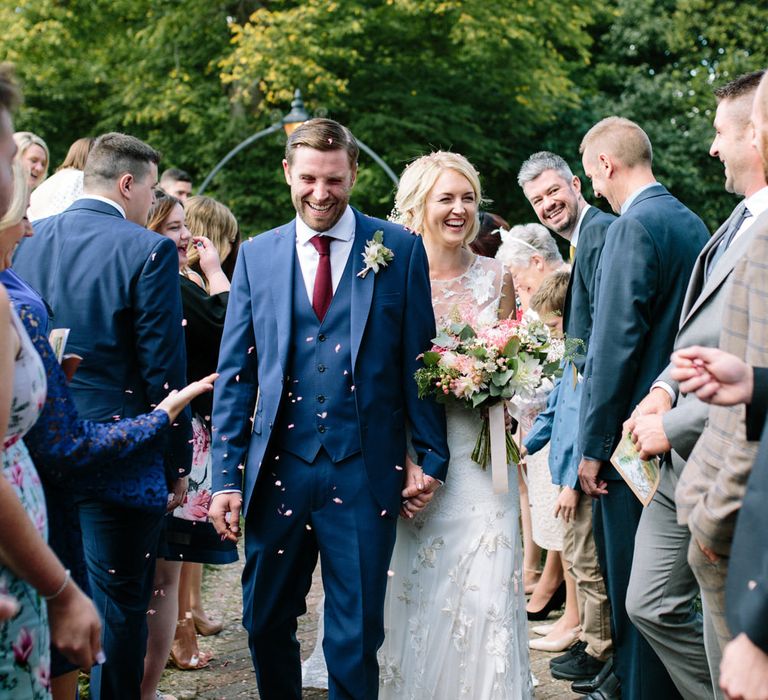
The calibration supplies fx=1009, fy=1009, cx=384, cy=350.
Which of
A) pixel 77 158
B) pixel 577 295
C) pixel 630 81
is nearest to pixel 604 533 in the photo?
pixel 577 295

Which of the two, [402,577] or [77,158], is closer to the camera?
[402,577]

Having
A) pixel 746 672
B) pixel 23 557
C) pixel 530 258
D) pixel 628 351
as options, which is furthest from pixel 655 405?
pixel 530 258

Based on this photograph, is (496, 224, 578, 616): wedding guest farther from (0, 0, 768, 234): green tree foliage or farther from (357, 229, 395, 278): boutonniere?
(0, 0, 768, 234): green tree foliage

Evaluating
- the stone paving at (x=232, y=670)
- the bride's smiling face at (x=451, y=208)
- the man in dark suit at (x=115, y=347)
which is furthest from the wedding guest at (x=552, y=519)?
the man in dark suit at (x=115, y=347)

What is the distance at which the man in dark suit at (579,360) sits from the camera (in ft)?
16.7

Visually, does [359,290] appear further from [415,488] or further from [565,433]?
[565,433]

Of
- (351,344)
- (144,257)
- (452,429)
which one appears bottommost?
(452,429)

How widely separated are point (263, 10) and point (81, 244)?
17000mm

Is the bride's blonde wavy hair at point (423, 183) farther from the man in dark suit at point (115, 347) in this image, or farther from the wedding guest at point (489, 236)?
the wedding guest at point (489, 236)

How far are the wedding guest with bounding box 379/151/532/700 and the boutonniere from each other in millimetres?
604

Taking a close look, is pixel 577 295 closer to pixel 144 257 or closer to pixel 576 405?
pixel 576 405

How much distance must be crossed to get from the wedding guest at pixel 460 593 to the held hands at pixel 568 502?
41 cm

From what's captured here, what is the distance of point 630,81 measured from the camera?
23.7 metres

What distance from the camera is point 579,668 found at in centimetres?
546
